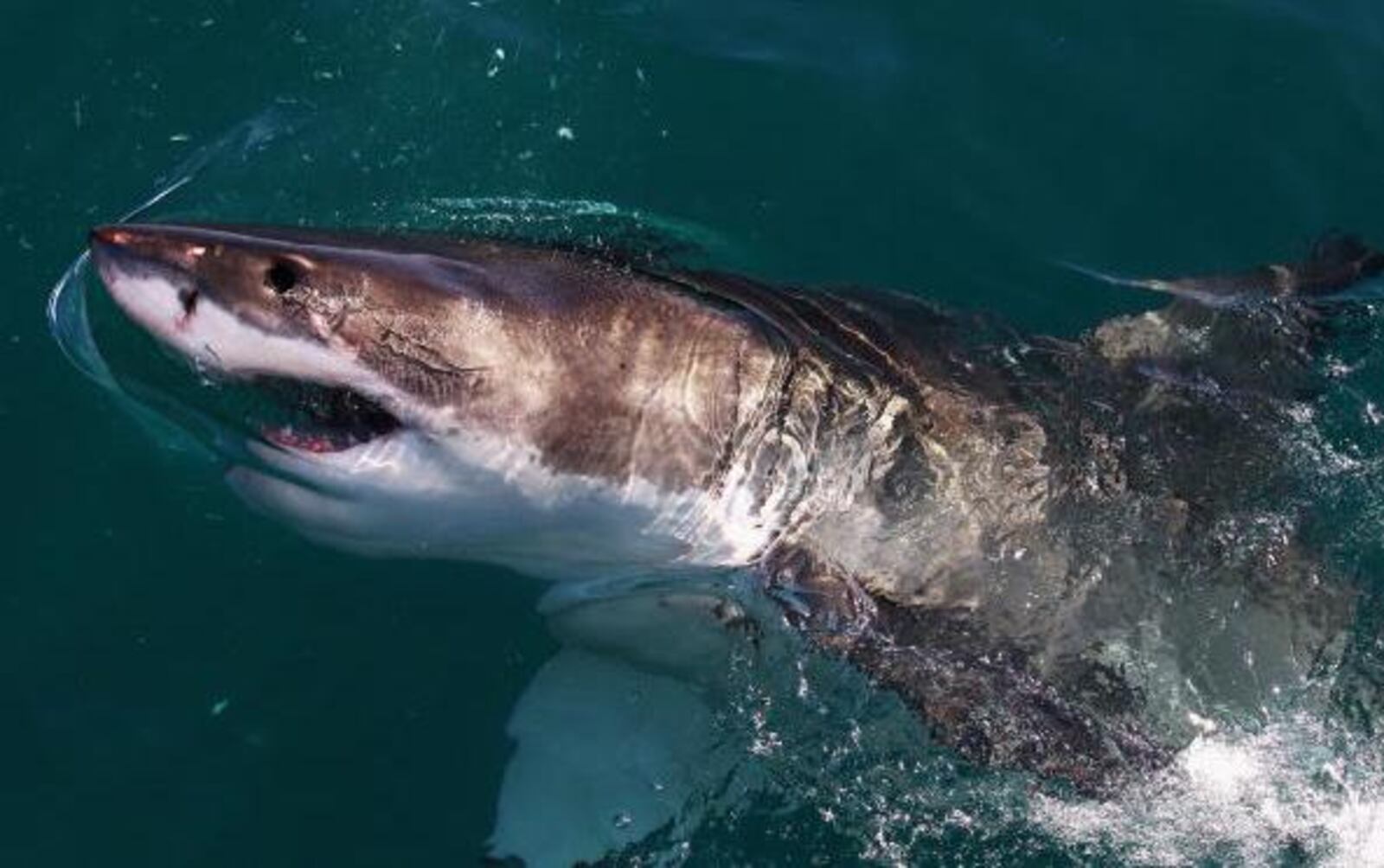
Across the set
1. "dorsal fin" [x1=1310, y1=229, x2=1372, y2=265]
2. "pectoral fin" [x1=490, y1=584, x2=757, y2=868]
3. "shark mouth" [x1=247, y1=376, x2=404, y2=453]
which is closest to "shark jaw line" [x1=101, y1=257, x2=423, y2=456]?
"shark mouth" [x1=247, y1=376, x2=404, y2=453]

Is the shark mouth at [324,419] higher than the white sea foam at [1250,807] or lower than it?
higher

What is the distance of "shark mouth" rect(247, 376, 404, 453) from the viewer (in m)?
2.70

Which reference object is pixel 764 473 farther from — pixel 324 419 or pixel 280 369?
pixel 280 369

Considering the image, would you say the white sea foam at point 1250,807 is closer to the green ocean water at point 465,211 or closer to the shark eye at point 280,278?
the green ocean water at point 465,211

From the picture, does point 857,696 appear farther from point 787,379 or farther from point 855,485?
point 787,379

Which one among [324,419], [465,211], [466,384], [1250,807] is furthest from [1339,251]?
[324,419]

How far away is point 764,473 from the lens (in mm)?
3184

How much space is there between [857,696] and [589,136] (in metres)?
2.08

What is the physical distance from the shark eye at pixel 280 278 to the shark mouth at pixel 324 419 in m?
0.18

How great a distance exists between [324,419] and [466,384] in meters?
0.24

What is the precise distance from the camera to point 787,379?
319 centimetres

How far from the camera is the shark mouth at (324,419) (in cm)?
270

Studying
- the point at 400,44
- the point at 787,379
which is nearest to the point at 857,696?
the point at 787,379

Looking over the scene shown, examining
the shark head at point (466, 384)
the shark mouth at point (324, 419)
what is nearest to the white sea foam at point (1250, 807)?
the shark head at point (466, 384)
